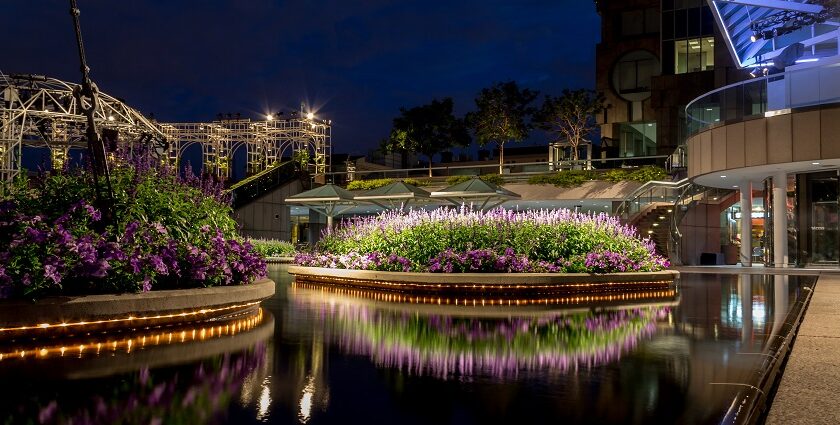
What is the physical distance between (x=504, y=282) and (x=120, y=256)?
7.18 metres

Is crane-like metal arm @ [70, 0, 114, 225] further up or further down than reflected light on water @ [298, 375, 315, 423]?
further up

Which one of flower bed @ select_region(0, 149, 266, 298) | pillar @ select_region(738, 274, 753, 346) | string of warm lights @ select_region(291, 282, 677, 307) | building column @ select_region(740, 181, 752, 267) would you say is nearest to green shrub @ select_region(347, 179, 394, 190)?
building column @ select_region(740, 181, 752, 267)

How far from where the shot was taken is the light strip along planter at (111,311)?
6699mm

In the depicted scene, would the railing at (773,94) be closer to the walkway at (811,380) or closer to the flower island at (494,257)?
the flower island at (494,257)

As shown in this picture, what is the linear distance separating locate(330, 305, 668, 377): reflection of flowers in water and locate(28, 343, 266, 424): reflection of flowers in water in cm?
139

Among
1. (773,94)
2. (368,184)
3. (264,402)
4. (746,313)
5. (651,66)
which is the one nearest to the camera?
(264,402)

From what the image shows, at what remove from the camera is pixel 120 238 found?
8086mm

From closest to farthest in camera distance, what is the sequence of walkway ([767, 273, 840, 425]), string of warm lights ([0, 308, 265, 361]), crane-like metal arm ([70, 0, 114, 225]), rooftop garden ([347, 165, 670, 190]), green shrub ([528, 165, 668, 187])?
walkway ([767, 273, 840, 425])
string of warm lights ([0, 308, 265, 361])
crane-like metal arm ([70, 0, 114, 225])
green shrub ([528, 165, 668, 187])
rooftop garden ([347, 165, 670, 190])

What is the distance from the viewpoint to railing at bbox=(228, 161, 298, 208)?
40.2 meters

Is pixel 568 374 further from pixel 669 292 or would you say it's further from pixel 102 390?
pixel 669 292

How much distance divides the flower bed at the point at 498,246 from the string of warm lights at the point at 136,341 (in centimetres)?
618

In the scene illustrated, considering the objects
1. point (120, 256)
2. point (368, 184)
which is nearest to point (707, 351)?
point (120, 256)

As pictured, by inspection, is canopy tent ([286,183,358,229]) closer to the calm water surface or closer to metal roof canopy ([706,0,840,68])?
metal roof canopy ([706,0,840,68])

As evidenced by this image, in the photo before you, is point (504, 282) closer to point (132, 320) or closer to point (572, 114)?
point (132, 320)
